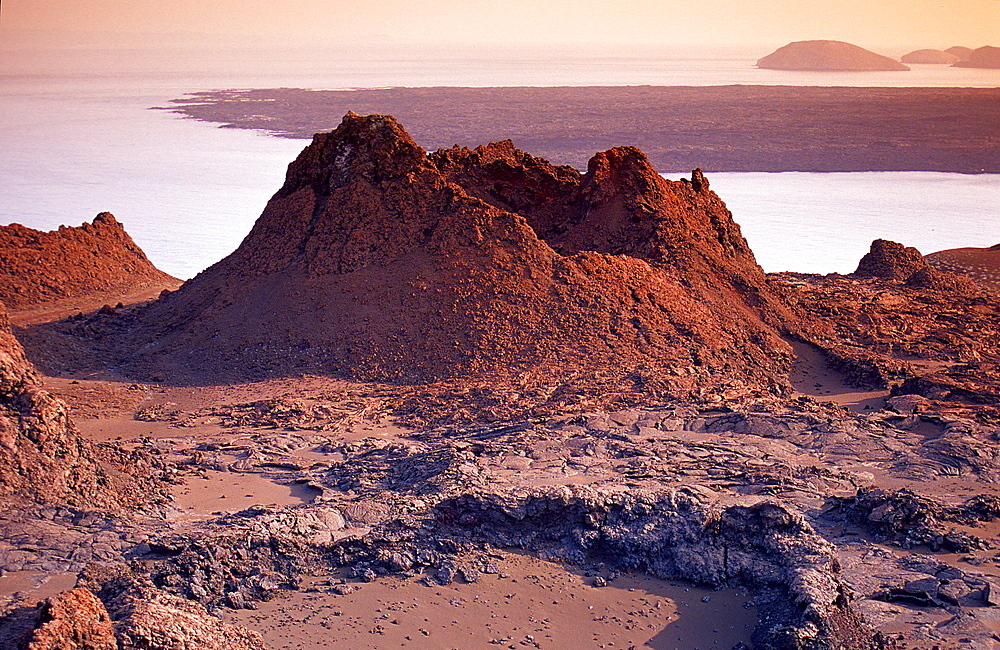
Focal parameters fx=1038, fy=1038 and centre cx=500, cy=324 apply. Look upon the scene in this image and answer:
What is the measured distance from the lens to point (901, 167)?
130 feet

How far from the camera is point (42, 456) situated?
23.7ft

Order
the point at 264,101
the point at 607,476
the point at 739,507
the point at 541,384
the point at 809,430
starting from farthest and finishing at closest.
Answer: the point at 264,101, the point at 541,384, the point at 809,430, the point at 607,476, the point at 739,507

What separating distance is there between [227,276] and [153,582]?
7868 mm

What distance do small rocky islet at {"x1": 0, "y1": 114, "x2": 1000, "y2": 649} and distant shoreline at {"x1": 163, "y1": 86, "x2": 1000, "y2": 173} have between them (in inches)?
958

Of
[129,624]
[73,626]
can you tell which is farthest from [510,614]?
[73,626]

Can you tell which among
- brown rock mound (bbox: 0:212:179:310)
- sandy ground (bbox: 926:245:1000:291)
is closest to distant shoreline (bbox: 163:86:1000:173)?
sandy ground (bbox: 926:245:1000:291)

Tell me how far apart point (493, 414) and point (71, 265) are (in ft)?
32.0

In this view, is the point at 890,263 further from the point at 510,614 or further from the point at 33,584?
the point at 33,584

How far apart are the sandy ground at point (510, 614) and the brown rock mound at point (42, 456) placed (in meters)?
1.81

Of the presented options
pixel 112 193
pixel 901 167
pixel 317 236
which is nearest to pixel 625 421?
pixel 317 236

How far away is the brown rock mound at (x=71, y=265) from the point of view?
16250mm

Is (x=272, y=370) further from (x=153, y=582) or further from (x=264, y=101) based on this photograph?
(x=264, y=101)

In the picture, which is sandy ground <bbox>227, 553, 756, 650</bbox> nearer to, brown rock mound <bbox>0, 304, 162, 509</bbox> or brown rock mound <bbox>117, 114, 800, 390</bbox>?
brown rock mound <bbox>0, 304, 162, 509</bbox>

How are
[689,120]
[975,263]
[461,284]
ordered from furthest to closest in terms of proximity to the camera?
1. [689,120]
2. [975,263]
3. [461,284]
